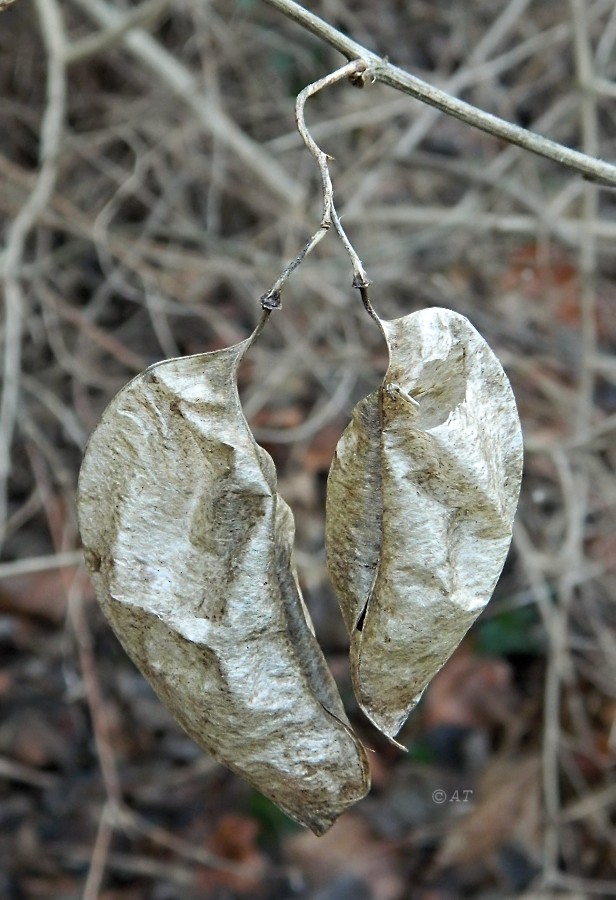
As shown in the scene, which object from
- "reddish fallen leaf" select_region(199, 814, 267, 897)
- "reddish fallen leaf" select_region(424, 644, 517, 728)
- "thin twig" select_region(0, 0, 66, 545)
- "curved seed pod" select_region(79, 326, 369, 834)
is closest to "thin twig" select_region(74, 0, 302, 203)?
"thin twig" select_region(0, 0, 66, 545)

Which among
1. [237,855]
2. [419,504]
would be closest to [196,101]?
[237,855]

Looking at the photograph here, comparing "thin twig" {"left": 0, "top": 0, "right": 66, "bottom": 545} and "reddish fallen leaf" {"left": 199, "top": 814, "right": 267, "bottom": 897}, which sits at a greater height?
"thin twig" {"left": 0, "top": 0, "right": 66, "bottom": 545}

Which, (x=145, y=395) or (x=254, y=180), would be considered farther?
(x=254, y=180)

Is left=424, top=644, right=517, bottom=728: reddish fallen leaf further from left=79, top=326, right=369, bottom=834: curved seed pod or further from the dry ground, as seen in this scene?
left=79, top=326, right=369, bottom=834: curved seed pod

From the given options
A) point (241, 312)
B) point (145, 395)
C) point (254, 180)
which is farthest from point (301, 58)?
point (145, 395)

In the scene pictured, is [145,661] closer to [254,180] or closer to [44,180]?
[44,180]

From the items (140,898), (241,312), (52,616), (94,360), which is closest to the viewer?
(140,898)

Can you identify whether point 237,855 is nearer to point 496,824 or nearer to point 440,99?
point 496,824
